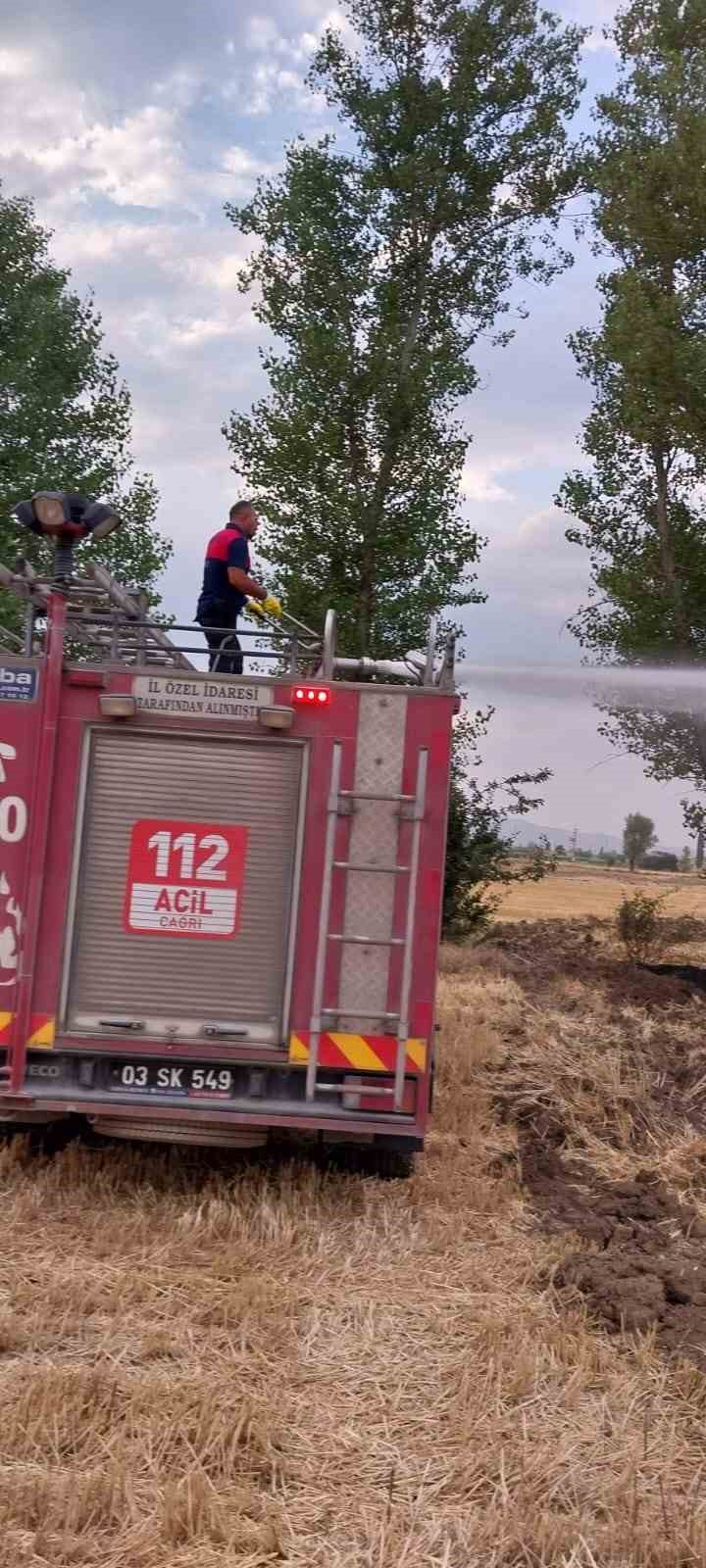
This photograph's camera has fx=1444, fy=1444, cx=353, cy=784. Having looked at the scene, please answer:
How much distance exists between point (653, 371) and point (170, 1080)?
15.3 metres

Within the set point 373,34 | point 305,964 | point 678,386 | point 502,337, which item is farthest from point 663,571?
point 305,964

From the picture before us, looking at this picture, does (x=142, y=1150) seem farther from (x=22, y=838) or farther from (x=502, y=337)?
(x=502, y=337)

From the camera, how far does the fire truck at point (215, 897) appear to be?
259 inches

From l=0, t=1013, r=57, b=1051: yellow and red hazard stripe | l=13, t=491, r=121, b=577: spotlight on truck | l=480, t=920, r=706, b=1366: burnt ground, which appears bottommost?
l=480, t=920, r=706, b=1366: burnt ground

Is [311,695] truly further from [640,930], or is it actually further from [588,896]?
[588,896]

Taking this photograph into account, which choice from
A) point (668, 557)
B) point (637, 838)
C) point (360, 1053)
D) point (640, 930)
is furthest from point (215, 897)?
point (637, 838)

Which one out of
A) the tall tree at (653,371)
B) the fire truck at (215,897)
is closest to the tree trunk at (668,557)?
the tall tree at (653,371)

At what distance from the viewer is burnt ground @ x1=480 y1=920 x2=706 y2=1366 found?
5648 mm

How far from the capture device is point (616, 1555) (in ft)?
12.3

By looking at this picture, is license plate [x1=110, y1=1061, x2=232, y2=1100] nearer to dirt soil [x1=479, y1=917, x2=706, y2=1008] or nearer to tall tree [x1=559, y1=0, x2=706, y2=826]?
dirt soil [x1=479, y1=917, x2=706, y2=1008]

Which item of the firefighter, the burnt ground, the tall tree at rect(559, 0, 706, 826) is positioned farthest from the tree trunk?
the firefighter

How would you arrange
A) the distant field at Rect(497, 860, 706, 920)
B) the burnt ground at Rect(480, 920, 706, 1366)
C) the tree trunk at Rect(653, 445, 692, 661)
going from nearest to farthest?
the burnt ground at Rect(480, 920, 706, 1366)
the tree trunk at Rect(653, 445, 692, 661)
the distant field at Rect(497, 860, 706, 920)

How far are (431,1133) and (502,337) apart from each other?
18238mm

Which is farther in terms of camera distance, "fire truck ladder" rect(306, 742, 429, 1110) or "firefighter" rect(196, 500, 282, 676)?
"firefighter" rect(196, 500, 282, 676)
